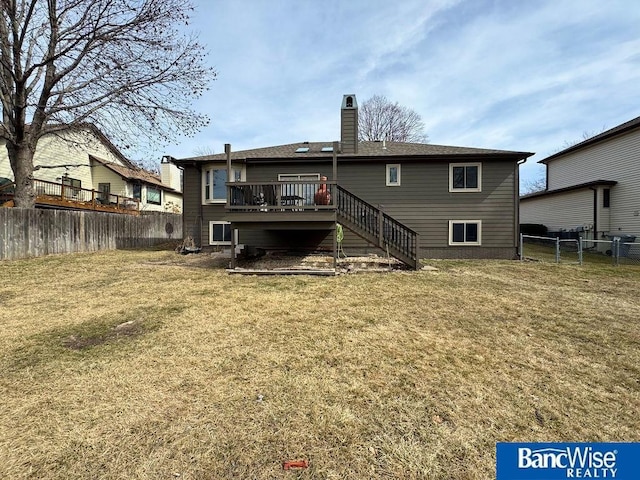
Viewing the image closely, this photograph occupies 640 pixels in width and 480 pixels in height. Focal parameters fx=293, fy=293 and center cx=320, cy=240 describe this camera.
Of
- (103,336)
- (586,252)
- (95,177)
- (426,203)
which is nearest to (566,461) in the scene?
(103,336)

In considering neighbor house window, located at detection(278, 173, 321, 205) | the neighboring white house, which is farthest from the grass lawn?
the neighboring white house

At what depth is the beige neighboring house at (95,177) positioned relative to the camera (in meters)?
17.7

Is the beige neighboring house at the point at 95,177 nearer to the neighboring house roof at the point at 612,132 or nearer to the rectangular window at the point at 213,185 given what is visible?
the rectangular window at the point at 213,185

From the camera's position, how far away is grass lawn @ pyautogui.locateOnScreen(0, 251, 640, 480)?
2023 millimetres

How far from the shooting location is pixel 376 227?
939 cm

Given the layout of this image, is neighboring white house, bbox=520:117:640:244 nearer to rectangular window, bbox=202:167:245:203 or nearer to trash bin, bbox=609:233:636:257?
trash bin, bbox=609:233:636:257

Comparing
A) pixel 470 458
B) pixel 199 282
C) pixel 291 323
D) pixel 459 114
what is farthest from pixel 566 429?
pixel 459 114

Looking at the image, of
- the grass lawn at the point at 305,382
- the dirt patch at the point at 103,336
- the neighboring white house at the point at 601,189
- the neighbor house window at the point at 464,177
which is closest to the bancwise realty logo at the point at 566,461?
the grass lawn at the point at 305,382

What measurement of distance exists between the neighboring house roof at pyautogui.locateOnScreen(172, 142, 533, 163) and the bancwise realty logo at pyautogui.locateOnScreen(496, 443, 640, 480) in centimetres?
1064

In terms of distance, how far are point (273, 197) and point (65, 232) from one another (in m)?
9.43

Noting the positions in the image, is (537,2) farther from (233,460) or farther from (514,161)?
(233,460)

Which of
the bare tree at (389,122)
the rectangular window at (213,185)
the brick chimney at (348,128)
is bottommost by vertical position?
the rectangular window at (213,185)

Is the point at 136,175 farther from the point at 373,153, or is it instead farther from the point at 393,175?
the point at 393,175

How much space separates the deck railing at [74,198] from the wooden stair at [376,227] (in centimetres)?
1617
